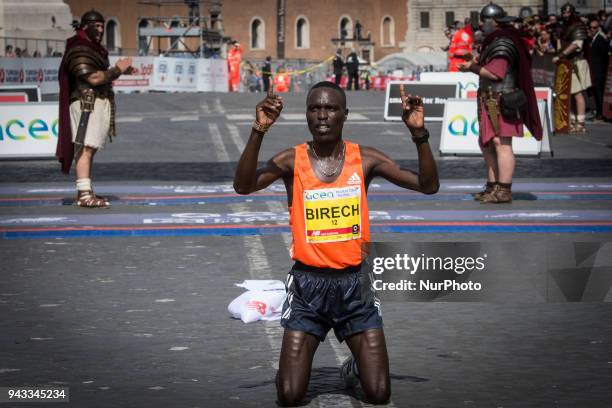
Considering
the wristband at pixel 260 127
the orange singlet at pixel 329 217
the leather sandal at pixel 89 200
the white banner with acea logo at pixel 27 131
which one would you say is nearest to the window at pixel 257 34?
the white banner with acea logo at pixel 27 131

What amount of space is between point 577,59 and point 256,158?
19.4m

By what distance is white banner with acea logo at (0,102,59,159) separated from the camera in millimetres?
20078

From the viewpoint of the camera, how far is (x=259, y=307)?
8070mm

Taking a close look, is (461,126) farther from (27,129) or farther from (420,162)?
(420,162)

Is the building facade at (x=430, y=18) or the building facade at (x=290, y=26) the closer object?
the building facade at (x=290, y=26)

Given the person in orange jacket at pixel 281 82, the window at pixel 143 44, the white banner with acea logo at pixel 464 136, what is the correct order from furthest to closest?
the window at pixel 143 44
the person in orange jacket at pixel 281 82
the white banner with acea logo at pixel 464 136

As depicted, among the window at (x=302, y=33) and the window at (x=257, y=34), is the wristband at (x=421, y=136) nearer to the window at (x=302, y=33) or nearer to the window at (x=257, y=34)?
the window at (x=257, y=34)

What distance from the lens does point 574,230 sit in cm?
1179

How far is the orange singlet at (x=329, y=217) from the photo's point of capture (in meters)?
6.31

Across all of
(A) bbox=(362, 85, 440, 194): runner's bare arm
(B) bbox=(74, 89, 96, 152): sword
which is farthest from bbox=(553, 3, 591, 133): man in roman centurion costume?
(A) bbox=(362, 85, 440, 194): runner's bare arm

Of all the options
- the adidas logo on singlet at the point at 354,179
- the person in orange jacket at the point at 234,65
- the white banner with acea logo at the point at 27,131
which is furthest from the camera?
the person in orange jacket at the point at 234,65

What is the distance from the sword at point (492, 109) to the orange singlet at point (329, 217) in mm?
7223

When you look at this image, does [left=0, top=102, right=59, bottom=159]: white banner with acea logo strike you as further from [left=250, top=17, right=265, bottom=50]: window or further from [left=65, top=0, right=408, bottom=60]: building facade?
[left=250, top=17, right=265, bottom=50]: window

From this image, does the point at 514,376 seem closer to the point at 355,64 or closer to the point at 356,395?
the point at 356,395
